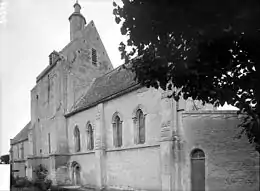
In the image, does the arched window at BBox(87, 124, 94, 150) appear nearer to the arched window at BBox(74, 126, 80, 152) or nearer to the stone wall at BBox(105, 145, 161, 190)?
the arched window at BBox(74, 126, 80, 152)

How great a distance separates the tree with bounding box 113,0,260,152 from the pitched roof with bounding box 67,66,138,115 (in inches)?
333

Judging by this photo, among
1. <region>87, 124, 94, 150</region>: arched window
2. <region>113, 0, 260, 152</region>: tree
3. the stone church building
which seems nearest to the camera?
<region>113, 0, 260, 152</region>: tree

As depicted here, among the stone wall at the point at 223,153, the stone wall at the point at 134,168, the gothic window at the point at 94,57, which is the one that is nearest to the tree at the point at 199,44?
the stone wall at the point at 223,153

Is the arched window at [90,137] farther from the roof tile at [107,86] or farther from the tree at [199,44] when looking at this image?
the tree at [199,44]

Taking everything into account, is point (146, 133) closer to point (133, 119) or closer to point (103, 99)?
point (133, 119)

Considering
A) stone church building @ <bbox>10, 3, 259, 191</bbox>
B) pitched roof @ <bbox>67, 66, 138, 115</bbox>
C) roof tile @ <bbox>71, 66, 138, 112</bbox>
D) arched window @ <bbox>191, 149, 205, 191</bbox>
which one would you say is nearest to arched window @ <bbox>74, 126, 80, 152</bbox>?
stone church building @ <bbox>10, 3, 259, 191</bbox>

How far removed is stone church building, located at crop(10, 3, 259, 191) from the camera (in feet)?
28.9

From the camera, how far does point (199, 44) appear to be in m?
3.09

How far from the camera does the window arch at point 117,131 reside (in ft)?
43.5

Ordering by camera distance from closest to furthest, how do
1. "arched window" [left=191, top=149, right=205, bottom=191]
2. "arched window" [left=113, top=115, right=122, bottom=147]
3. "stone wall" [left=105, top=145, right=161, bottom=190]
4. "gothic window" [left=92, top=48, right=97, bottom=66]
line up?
"arched window" [left=191, top=149, right=205, bottom=191], "stone wall" [left=105, top=145, right=161, bottom=190], "arched window" [left=113, top=115, right=122, bottom=147], "gothic window" [left=92, top=48, right=97, bottom=66]

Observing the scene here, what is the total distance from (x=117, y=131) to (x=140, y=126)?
1.86 meters

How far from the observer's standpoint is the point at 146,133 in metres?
11.4

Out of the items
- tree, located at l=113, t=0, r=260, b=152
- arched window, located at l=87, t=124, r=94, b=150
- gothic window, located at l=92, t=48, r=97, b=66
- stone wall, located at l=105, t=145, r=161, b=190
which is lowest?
stone wall, located at l=105, t=145, r=161, b=190

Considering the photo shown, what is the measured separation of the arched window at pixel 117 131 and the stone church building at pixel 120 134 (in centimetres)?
5
